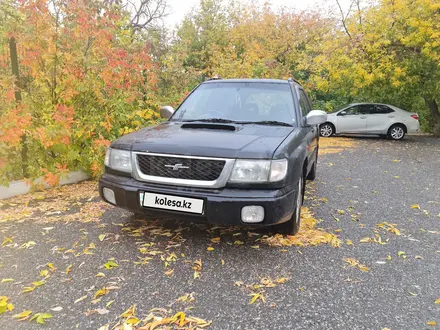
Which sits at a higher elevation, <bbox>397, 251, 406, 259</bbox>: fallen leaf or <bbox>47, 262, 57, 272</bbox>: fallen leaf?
<bbox>47, 262, 57, 272</bbox>: fallen leaf

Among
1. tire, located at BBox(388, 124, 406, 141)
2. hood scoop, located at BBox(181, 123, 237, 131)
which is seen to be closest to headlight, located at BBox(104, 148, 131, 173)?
hood scoop, located at BBox(181, 123, 237, 131)

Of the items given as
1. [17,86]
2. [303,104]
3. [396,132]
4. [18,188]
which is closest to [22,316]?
[18,188]

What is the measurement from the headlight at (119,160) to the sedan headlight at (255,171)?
993 millimetres

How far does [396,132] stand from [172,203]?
41.6 feet

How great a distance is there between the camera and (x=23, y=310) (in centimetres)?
218

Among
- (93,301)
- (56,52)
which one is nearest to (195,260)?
(93,301)

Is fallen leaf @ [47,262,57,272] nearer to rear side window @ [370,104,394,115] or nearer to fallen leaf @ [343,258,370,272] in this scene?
fallen leaf @ [343,258,370,272]

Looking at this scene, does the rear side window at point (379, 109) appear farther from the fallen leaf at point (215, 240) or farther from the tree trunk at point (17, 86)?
the tree trunk at point (17, 86)

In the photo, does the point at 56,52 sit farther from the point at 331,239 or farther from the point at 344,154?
the point at 344,154

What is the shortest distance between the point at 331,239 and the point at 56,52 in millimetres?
4342

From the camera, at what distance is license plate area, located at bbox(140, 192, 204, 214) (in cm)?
273

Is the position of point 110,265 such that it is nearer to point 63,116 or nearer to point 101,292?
point 101,292

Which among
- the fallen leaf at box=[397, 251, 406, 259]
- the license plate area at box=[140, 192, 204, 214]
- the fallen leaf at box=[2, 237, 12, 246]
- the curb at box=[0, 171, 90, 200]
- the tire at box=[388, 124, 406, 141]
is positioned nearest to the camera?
the license plate area at box=[140, 192, 204, 214]

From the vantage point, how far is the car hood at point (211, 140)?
273 cm
